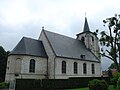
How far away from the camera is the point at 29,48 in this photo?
84.2ft

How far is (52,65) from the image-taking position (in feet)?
85.5

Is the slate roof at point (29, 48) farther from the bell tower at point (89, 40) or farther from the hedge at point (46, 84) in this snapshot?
the bell tower at point (89, 40)

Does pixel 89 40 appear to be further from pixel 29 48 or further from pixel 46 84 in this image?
pixel 46 84

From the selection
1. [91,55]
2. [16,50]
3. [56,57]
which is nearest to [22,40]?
[16,50]

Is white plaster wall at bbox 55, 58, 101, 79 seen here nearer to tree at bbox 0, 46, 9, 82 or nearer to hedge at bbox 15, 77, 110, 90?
hedge at bbox 15, 77, 110, 90

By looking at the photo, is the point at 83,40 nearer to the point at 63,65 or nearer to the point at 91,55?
the point at 91,55

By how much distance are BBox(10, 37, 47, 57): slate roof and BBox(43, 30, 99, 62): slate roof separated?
82.1 inches

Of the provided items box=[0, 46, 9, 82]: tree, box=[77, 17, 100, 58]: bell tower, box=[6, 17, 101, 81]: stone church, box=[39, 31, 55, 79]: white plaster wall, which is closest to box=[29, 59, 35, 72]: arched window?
box=[6, 17, 101, 81]: stone church

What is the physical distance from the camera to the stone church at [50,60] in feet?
79.0

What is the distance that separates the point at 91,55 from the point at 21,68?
51.6 ft

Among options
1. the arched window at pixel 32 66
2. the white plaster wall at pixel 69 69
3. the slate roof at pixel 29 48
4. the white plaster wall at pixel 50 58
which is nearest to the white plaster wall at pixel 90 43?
the white plaster wall at pixel 69 69

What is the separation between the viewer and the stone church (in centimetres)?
2409

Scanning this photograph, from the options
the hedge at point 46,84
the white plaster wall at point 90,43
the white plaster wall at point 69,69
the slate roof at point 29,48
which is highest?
the white plaster wall at point 90,43

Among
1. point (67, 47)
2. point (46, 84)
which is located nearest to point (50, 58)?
point (67, 47)
